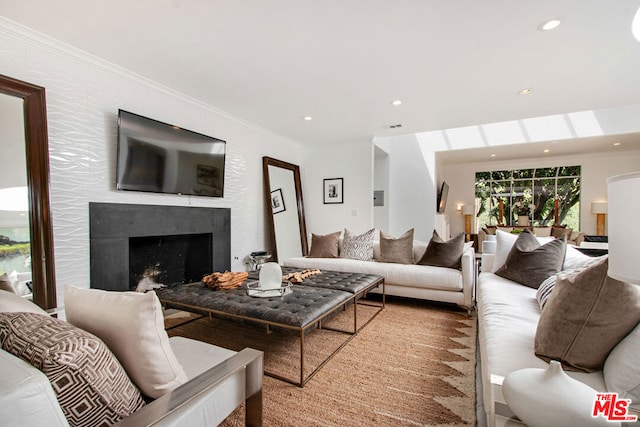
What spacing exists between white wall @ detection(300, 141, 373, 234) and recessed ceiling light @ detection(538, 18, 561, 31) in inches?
130

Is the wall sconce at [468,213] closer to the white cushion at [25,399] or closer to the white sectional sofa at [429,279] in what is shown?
the white sectional sofa at [429,279]

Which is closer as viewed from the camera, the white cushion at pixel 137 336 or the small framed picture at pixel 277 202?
the white cushion at pixel 137 336

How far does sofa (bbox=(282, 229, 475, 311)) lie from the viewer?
314 cm

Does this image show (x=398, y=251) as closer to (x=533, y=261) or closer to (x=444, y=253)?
(x=444, y=253)

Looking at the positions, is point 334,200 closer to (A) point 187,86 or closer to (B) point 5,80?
(A) point 187,86

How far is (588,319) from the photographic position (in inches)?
42.4

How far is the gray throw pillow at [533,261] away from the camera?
2.38m

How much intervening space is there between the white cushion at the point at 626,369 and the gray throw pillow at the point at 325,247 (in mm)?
3378

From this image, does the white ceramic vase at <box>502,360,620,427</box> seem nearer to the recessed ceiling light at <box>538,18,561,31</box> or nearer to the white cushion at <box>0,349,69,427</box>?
the white cushion at <box>0,349,69,427</box>

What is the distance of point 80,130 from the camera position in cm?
267

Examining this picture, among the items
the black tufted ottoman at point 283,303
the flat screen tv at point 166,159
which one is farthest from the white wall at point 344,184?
the black tufted ottoman at point 283,303

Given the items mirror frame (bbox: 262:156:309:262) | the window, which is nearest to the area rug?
mirror frame (bbox: 262:156:309:262)

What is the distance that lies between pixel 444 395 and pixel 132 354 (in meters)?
1.59

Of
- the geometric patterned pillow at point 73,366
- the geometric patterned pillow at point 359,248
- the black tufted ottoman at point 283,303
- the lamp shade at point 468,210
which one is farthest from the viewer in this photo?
the lamp shade at point 468,210
